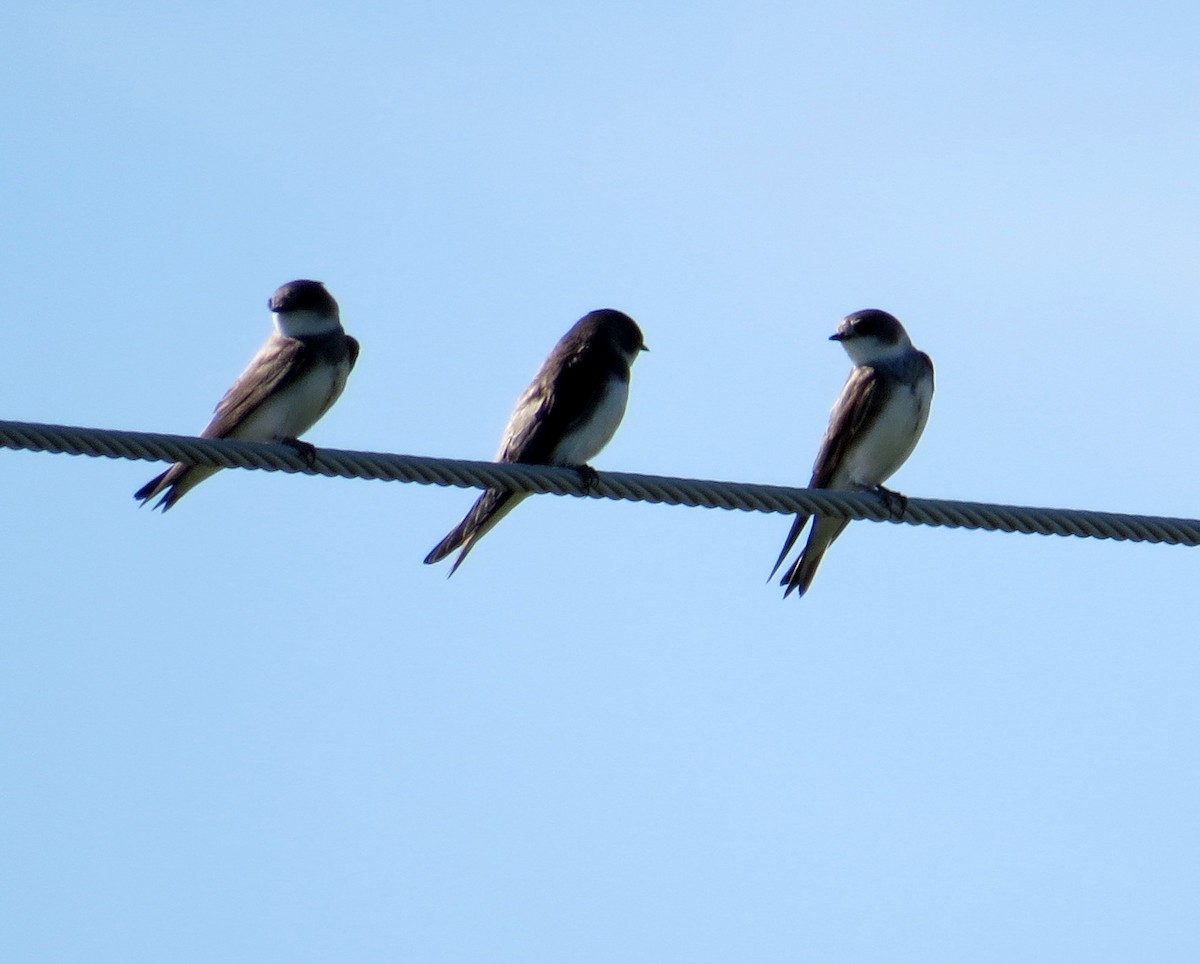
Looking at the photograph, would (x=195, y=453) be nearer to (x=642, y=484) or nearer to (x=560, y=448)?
(x=642, y=484)

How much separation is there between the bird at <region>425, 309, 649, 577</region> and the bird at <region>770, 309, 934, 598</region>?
3.08 feet

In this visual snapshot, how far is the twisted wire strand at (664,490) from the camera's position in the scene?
613 cm

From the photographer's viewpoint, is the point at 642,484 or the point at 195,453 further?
the point at 642,484

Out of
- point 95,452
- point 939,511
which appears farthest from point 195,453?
point 939,511

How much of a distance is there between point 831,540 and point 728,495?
118 inches

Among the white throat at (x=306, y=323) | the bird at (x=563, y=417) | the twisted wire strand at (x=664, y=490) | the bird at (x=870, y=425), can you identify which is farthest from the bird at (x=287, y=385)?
the twisted wire strand at (x=664, y=490)

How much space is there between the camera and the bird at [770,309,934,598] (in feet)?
30.2

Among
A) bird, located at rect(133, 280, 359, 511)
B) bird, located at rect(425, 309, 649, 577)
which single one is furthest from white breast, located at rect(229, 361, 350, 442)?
bird, located at rect(425, 309, 649, 577)

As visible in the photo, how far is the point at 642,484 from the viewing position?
21.3 feet

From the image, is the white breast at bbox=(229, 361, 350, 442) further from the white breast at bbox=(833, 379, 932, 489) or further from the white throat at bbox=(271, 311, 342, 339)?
the white breast at bbox=(833, 379, 932, 489)

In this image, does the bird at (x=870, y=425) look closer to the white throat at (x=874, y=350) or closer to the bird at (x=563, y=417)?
the white throat at (x=874, y=350)

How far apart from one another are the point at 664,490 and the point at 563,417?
2455 millimetres

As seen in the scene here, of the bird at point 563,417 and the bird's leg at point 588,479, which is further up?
the bird at point 563,417

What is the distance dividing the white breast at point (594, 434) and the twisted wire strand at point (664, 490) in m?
1.97
